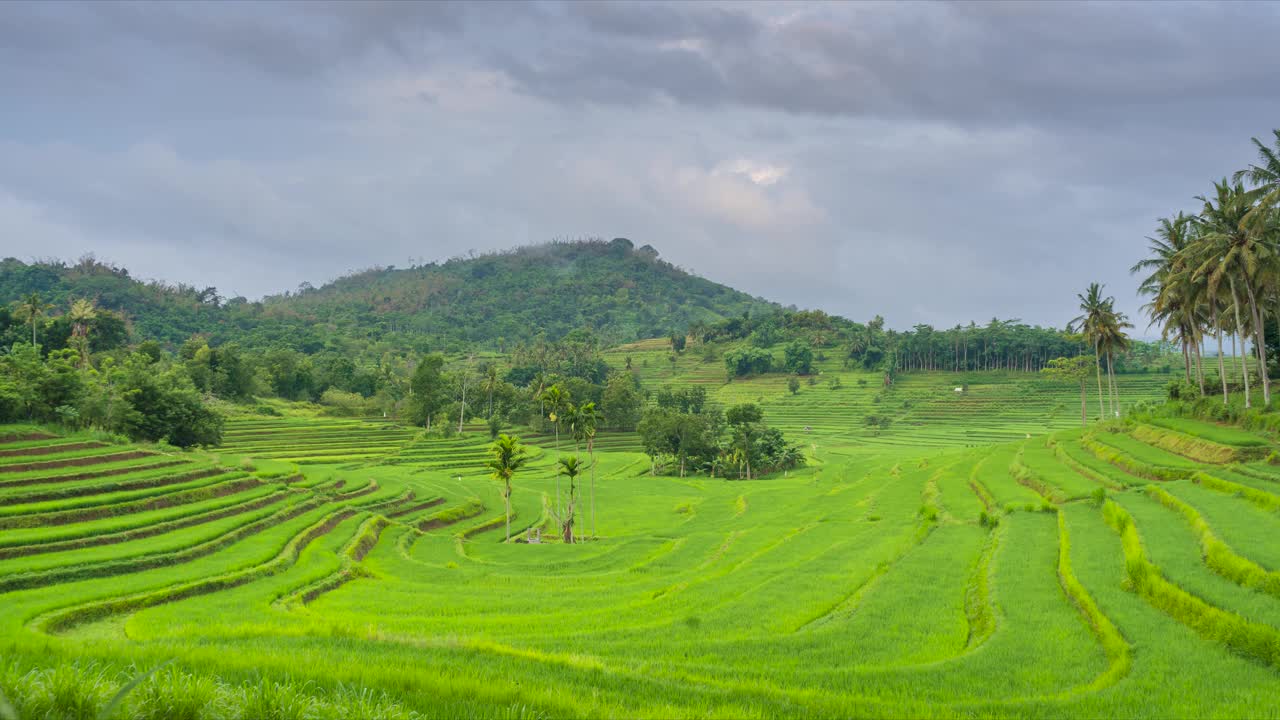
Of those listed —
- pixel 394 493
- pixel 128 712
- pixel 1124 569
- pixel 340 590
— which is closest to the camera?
pixel 128 712

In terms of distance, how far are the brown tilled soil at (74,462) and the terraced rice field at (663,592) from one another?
21 cm

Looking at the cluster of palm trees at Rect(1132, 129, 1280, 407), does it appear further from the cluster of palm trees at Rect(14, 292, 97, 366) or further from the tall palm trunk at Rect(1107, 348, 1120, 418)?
the cluster of palm trees at Rect(14, 292, 97, 366)

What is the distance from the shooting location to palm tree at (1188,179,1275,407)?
35.6m

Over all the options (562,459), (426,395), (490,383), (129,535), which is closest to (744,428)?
(562,459)

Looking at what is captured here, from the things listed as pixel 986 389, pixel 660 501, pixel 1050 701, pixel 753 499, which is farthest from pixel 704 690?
pixel 986 389

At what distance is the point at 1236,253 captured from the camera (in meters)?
36.3

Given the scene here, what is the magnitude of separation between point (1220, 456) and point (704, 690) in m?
33.0

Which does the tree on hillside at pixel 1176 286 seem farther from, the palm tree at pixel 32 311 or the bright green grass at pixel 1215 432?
the palm tree at pixel 32 311

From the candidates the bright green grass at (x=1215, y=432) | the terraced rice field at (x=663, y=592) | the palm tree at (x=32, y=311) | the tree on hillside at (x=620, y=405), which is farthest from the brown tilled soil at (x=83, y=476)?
the tree on hillside at (x=620, y=405)

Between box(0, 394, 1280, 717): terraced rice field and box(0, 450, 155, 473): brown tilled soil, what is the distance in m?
0.21

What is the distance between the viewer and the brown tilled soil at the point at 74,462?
30.8 m

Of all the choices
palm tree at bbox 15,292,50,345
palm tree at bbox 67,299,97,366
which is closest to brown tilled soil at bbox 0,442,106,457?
palm tree at bbox 15,292,50,345

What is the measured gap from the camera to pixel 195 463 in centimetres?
3838

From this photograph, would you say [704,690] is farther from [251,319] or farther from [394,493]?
[251,319]
